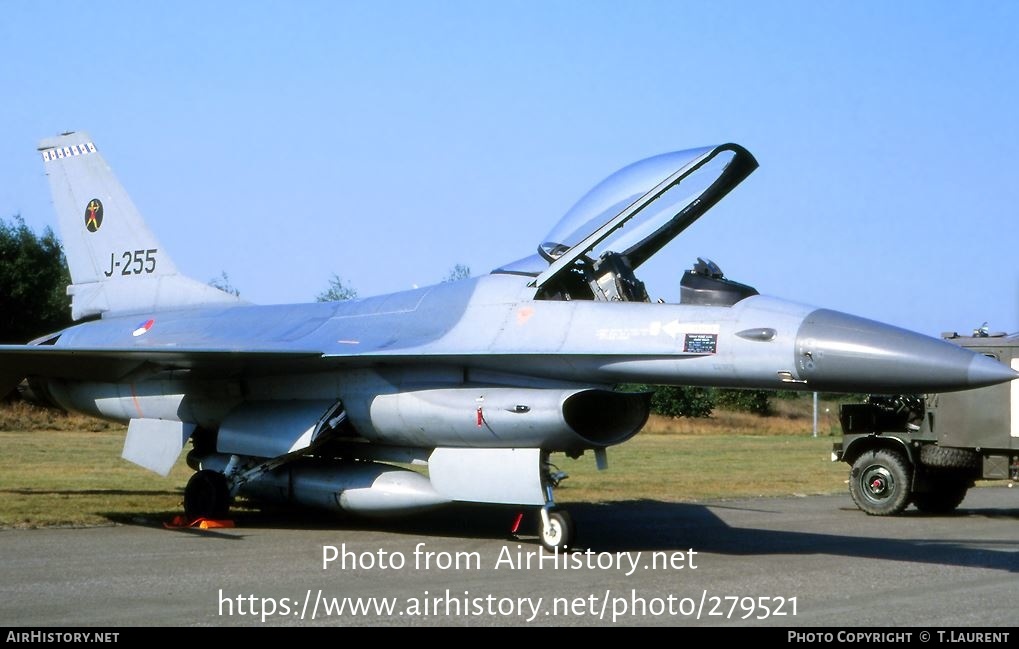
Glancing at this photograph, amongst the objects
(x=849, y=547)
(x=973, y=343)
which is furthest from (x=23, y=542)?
(x=973, y=343)

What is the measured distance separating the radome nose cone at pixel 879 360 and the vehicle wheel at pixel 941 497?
22.3 ft

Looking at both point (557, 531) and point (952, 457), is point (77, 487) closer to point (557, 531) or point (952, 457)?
point (557, 531)

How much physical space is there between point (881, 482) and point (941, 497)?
86 cm

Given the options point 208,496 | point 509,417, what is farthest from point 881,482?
point 208,496

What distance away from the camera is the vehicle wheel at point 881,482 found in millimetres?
14352

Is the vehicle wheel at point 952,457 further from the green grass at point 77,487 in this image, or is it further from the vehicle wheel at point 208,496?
the green grass at point 77,487

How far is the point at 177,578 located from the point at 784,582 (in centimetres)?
434

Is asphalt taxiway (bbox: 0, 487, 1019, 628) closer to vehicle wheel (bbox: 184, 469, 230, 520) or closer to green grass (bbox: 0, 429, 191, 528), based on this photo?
vehicle wheel (bbox: 184, 469, 230, 520)

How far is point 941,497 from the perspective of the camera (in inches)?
583

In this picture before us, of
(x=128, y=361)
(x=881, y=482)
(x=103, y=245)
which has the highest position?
(x=103, y=245)

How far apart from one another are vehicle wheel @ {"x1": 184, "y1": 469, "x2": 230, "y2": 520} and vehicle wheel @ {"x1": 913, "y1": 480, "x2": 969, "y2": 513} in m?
8.49

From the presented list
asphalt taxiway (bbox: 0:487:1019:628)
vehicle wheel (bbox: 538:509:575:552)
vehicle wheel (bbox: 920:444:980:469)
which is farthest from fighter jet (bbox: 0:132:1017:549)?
vehicle wheel (bbox: 920:444:980:469)

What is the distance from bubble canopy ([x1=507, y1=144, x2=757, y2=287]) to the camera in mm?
10070
